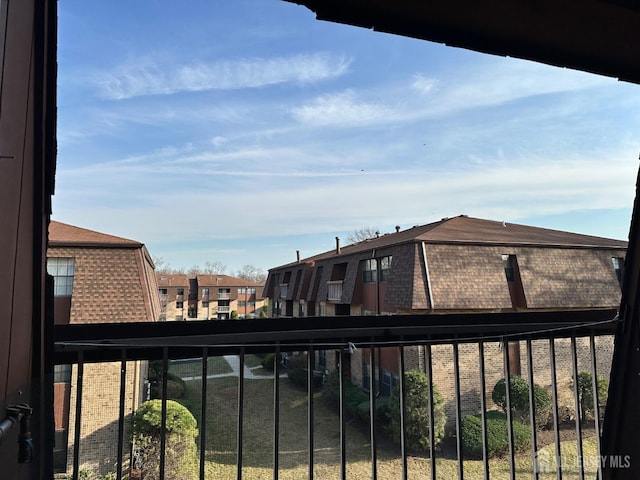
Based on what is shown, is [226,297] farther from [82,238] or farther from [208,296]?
[82,238]

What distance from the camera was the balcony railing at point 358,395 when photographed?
104 centimetres

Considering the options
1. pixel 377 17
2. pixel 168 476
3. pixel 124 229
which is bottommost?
pixel 168 476

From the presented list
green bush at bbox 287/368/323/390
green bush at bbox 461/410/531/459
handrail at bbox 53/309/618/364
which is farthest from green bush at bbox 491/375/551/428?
handrail at bbox 53/309/618/364

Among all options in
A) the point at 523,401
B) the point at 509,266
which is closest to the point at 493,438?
the point at 523,401

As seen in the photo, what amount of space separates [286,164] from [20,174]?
1195 centimetres

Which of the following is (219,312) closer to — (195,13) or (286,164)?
(286,164)

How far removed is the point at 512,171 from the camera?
10195 mm

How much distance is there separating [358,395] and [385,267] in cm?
362

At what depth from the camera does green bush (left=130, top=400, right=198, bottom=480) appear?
5.80 m

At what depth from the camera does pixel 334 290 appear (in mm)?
13453

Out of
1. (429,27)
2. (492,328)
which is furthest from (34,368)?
(492,328)

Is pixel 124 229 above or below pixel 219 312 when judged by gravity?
above

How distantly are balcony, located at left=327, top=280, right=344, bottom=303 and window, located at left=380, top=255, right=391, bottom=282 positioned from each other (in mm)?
2214

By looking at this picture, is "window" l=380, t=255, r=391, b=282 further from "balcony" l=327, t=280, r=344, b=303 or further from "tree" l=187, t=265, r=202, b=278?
"tree" l=187, t=265, r=202, b=278
